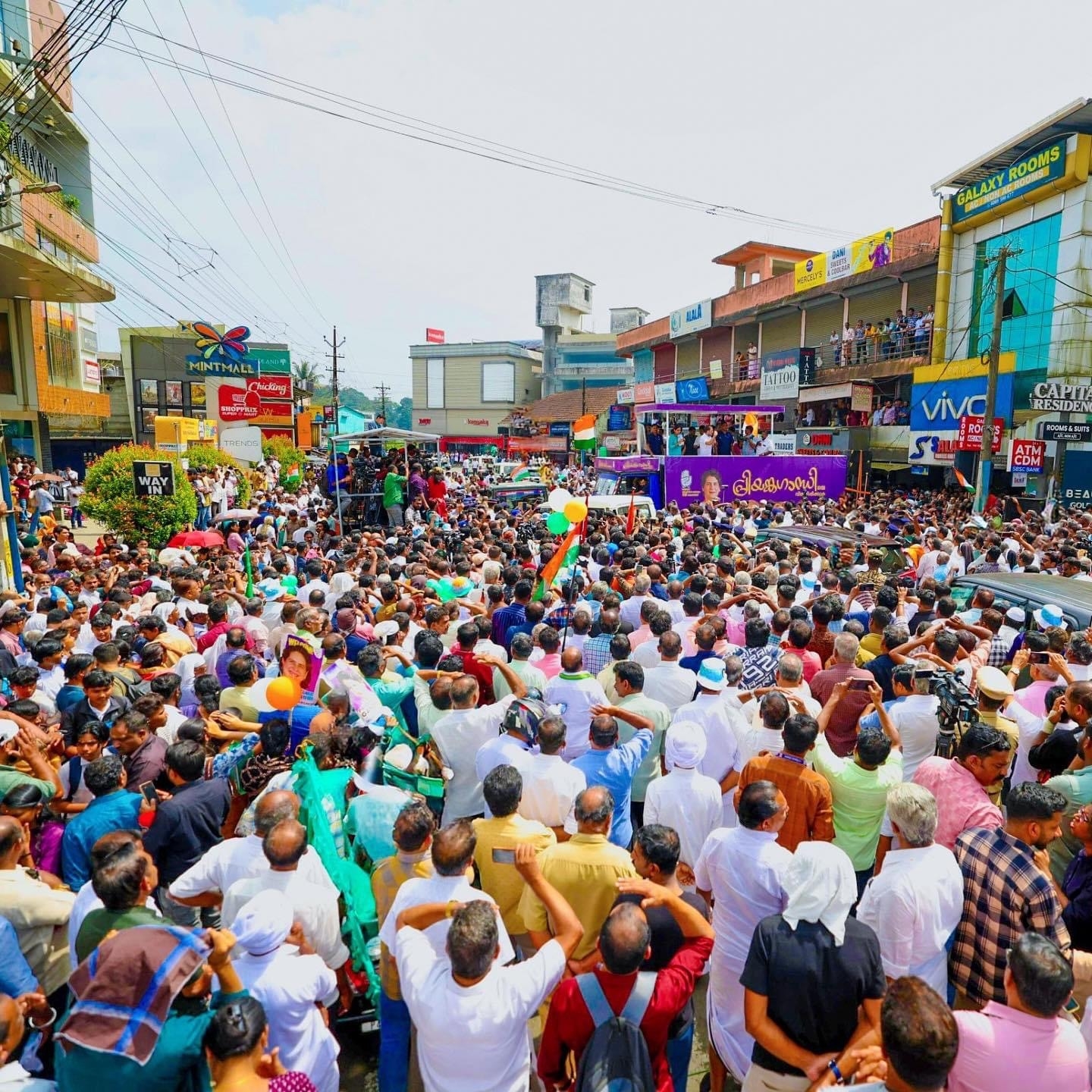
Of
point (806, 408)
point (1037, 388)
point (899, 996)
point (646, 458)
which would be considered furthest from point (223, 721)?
point (806, 408)

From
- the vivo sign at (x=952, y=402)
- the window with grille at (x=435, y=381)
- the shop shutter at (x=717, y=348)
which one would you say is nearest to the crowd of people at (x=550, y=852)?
the vivo sign at (x=952, y=402)

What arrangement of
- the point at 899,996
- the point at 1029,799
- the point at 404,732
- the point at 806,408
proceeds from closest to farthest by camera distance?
the point at 899,996, the point at 1029,799, the point at 404,732, the point at 806,408

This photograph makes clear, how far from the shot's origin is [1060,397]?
1716cm

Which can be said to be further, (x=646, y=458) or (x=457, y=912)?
(x=646, y=458)

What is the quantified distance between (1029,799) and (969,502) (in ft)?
60.6

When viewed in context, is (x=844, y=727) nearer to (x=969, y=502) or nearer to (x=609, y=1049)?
(x=609, y=1049)

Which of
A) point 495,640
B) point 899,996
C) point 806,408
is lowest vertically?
point 495,640

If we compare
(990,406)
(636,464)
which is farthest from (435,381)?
(990,406)

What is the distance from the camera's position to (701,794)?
12.7 ft

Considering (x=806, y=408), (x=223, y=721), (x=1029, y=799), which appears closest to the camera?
(x=1029, y=799)

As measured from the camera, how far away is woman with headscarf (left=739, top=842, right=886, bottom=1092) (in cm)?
253

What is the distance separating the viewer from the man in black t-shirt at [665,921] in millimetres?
2715

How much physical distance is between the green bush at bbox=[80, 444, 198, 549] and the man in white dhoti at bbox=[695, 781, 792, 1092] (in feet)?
47.2

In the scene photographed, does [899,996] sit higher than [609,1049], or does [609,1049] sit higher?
[899,996]
